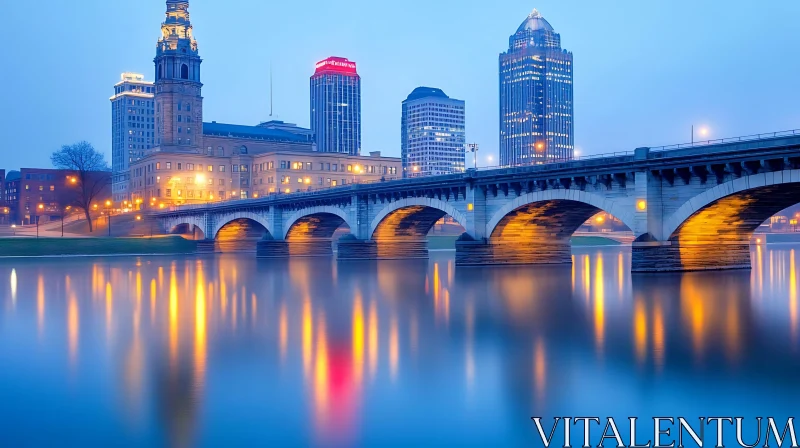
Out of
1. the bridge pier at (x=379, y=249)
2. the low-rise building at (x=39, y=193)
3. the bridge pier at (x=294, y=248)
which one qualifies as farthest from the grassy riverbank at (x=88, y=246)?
the low-rise building at (x=39, y=193)

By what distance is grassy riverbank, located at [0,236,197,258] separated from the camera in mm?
87769

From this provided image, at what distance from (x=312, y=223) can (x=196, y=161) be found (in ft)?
250

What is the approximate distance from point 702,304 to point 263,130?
578 feet

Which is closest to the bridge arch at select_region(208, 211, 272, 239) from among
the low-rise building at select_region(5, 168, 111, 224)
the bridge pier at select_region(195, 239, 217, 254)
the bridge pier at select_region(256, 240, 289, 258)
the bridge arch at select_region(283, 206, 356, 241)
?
the bridge pier at select_region(195, 239, 217, 254)

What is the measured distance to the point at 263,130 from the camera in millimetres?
198000

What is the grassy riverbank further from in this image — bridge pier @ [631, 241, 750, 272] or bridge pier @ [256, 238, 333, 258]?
bridge pier @ [631, 241, 750, 272]

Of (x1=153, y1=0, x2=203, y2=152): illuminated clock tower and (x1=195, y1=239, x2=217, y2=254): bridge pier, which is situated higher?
(x1=153, y1=0, x2=203, y2=152): illuminated clock tower

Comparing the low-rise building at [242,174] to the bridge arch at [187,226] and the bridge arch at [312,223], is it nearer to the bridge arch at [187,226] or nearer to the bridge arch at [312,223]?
the bridge arch at [187,226]

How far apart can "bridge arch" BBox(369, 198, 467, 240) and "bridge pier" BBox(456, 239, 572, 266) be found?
8.32 ft

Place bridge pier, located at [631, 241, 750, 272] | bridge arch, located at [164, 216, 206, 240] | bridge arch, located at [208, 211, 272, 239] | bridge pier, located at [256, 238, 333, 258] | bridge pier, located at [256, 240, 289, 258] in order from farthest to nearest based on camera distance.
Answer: bridge arch, located at [164, 216, 206, 240] < bridge arch, located at [208, 211, 272, 239] < bridge pier, located at [256, 238, 333, 258] < bridge pier, located at [256, 240, 289, 258] < bridge pier, located at [631, 241, 750, 272]

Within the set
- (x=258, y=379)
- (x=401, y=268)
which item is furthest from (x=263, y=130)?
(x=258, y=379)

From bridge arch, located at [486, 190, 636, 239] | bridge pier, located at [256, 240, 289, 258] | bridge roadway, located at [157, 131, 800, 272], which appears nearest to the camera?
bridge roadway, located at [157, 131, 800, 272]

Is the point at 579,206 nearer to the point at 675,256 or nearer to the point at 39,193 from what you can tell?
the point at 675,256

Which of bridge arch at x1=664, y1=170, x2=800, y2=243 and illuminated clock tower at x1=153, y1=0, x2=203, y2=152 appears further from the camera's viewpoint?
illuminated clock tower at x1=153, y1=0, x2=203, y2=152
